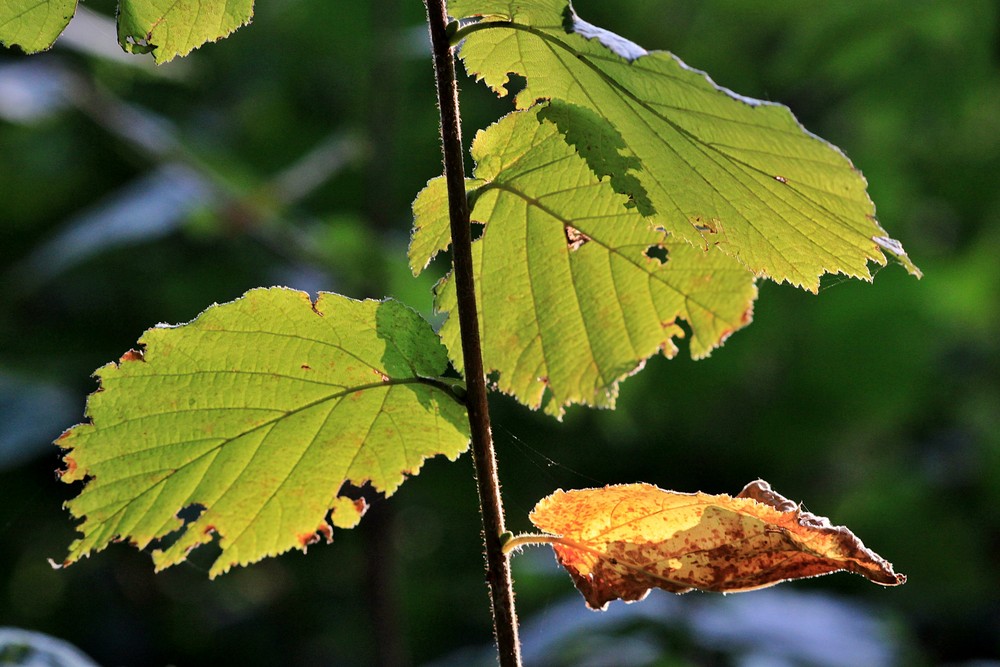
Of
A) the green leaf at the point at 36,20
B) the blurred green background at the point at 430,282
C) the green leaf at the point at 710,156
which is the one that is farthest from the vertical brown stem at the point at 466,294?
the blurred green background at the point at 430,282

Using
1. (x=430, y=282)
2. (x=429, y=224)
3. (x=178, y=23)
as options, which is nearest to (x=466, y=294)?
(x=429, y=224)

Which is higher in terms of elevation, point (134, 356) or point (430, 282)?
point (430, 282)

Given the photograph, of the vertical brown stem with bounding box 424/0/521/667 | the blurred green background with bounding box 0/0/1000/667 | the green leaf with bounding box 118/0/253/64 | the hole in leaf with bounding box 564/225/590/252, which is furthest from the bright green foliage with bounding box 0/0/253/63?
the blurred green background with bounding box 0/0/1000/667

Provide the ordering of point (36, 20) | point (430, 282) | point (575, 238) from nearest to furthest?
1. point (36, 20)
2. point (575, 238)
3. point (430, 282)

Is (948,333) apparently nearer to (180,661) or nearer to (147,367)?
(180,661)

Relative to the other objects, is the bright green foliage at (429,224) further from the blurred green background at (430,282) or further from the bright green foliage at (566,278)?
the blurred green background at (430,282)

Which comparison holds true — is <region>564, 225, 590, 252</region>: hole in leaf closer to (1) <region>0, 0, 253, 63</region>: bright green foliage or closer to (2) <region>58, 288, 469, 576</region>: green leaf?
(2) <region>58, 288, 469, 576</region>: green leaf

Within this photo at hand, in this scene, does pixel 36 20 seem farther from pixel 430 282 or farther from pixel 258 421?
pixel 430 282

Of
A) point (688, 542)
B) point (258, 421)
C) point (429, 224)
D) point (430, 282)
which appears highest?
point (430, 282)
